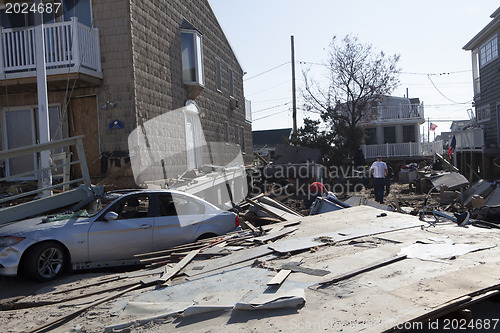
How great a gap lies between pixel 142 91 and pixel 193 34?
4.78 m

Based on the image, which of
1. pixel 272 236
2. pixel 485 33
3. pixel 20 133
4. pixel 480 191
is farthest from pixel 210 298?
pixel 485 33

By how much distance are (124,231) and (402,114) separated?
3022cm

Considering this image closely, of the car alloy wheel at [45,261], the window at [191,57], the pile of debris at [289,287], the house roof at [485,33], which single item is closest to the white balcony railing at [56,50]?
the window at [191,57]

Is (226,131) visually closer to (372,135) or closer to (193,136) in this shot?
(193,136)

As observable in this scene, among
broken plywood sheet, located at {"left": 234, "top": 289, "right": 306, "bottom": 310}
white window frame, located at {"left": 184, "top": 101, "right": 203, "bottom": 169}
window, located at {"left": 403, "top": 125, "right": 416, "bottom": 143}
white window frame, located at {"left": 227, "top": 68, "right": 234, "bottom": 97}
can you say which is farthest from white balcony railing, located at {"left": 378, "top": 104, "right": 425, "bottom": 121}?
broken plywood sheet, located at {"left": 234, "top": 289, "right": 306, "bottom": 310}

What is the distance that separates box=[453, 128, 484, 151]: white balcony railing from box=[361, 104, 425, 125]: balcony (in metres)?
6.68

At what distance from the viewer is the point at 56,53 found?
11742 millimetres

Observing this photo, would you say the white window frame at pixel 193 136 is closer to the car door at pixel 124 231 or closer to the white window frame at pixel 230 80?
the white window frame at pixel 230 80

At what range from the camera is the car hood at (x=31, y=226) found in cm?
673

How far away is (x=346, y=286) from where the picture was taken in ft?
14.9

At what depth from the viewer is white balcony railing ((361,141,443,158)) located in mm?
31281

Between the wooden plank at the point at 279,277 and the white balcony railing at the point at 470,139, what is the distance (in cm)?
2093

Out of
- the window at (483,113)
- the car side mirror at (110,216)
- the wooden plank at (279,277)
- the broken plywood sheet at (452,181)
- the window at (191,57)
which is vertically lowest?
the wooden plank at (279,277)

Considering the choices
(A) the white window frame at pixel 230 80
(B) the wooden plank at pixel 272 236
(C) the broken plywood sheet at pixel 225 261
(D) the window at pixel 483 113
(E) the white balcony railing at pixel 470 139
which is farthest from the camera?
(D) the window at pixel 483 113
